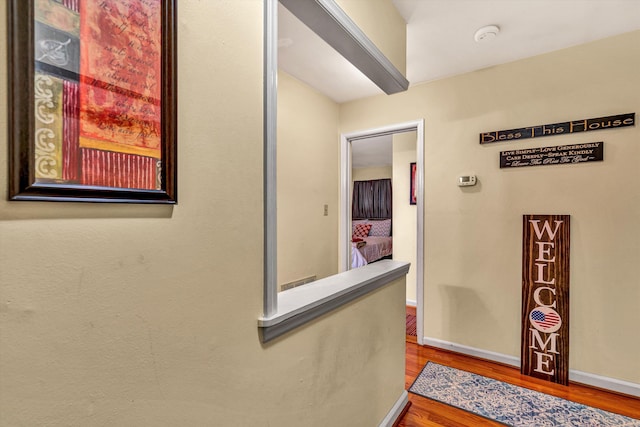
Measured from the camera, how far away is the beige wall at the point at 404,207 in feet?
13.4

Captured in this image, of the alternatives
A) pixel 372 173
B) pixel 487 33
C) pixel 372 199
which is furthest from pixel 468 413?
pixel 372 173

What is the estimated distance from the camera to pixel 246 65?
0.84 meters

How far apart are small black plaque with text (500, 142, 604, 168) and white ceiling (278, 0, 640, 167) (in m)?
0.77

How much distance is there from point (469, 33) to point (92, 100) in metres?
2.37

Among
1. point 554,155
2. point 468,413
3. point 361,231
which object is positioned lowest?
point 468,413

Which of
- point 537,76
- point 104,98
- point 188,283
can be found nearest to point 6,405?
point 188,283

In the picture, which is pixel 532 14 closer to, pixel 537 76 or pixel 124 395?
pixel 537 76

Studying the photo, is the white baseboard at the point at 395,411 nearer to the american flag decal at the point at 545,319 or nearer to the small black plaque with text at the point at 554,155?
the american flag decal at the point at 545,319

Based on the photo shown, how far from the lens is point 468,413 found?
1826 millimetres

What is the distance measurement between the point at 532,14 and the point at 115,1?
2.33 metres

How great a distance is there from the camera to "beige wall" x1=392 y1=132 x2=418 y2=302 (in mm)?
4082

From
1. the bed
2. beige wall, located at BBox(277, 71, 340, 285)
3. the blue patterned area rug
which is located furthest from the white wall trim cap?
the bed

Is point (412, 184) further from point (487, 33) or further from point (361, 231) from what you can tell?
point (361, 231)

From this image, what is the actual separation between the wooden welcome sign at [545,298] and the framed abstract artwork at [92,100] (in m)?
2.62
